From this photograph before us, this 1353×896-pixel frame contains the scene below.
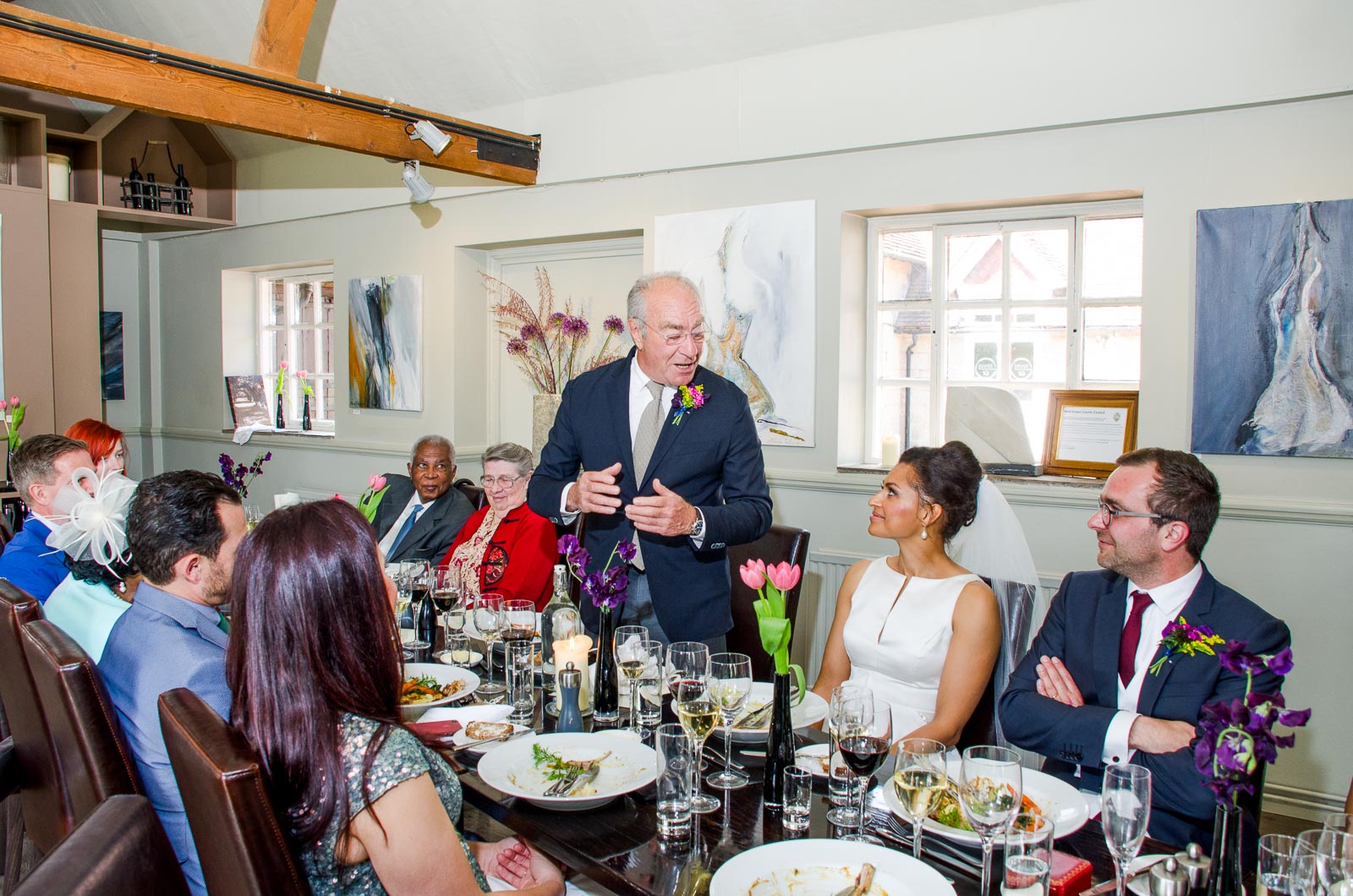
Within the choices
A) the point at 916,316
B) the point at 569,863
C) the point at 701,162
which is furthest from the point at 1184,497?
the point at 701,162

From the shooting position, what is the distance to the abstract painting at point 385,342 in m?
5.75

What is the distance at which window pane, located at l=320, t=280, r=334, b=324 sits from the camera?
21.9 feet

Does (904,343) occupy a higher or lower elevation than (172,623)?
higher

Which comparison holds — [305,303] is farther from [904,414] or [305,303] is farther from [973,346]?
[973,346]

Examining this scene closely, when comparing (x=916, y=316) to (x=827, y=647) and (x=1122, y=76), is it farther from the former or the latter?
(x=827, y=647)

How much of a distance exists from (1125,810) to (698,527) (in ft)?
4.57

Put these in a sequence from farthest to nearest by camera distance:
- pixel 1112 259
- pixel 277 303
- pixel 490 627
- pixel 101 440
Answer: pixel 277 303, pixel 1112 259, pixel 101 440, pixel 490 627

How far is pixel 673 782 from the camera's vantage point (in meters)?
1.47

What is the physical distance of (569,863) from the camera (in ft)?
4.84

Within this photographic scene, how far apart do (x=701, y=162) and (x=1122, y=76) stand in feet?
5.69

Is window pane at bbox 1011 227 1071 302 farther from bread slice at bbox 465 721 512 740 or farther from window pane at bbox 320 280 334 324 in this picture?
window pane at bbox 320 280 334 324

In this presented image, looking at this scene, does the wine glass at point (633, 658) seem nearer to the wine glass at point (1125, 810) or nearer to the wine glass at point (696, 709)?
the wine glass at point (696, 709)

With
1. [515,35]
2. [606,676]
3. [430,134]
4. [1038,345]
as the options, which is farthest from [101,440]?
[1038,345]

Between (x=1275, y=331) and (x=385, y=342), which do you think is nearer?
(x=1275, y=331)
